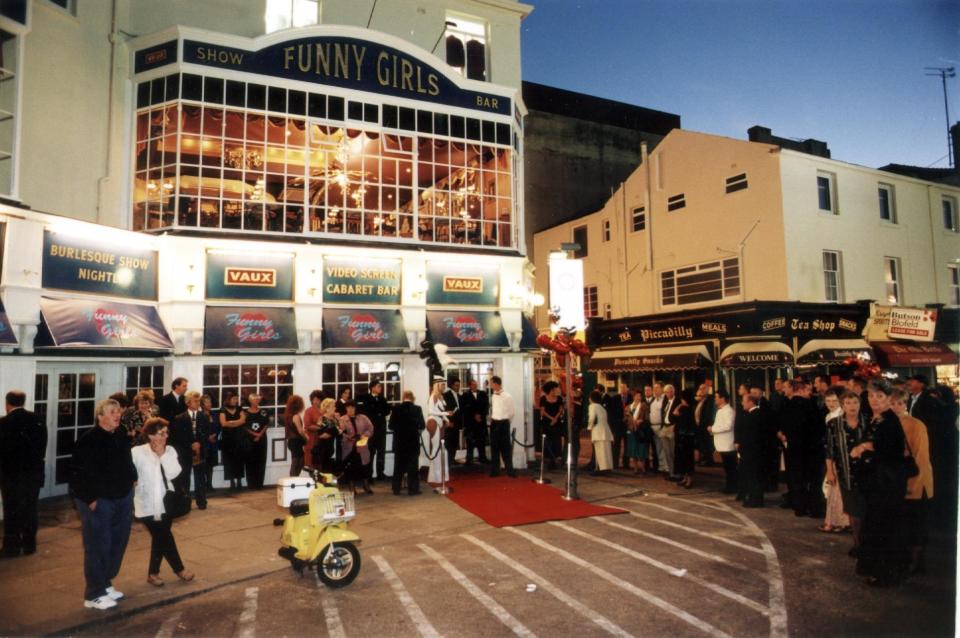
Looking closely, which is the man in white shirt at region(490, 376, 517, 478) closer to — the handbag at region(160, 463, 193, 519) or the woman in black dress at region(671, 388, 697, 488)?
the woman in black dress at region(671, 388, 697, 488)

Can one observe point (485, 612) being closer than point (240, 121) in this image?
Yes

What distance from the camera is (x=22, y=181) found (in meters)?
11.4

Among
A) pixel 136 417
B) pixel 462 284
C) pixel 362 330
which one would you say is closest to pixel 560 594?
pixel 136 417

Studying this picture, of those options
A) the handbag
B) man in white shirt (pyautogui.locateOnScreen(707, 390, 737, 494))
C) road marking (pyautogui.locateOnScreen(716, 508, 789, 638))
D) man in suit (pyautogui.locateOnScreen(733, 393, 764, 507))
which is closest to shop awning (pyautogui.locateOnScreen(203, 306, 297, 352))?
the handbag

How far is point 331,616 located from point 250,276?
8891 millimetres

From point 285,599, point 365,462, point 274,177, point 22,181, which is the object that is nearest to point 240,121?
point 274,177

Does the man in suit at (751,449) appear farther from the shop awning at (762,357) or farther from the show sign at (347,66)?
the show sign at (347,66)

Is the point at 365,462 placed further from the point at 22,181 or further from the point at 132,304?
the point at 22,181

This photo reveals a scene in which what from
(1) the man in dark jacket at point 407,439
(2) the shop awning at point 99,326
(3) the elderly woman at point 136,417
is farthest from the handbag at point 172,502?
(2) the shop awning at point 99,326

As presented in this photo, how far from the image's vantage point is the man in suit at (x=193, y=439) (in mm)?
9742

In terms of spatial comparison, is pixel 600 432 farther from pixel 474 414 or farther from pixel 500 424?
pixel 474 414

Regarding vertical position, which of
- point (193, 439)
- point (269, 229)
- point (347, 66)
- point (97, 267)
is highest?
point (347, 66)

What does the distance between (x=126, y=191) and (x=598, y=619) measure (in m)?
12.3

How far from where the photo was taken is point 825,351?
62.3ft
